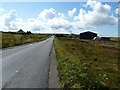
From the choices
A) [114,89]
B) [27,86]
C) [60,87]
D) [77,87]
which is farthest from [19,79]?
[114,89]

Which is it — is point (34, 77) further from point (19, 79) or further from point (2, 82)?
point (2, 82)

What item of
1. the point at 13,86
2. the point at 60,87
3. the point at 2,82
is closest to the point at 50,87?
the point at 60,87

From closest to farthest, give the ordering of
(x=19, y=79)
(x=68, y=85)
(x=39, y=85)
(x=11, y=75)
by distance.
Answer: (x=68, y=85) → (x=39, y=85) → (x=19, y=79) → (x=11, y=75)

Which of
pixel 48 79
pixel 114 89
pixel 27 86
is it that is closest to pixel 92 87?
pixel 114 89

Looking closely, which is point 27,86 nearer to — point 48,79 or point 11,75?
point 48,79

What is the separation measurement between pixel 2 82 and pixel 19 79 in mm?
978

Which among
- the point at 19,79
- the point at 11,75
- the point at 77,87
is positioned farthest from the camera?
the point at 11,75

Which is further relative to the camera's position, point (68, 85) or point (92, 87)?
point (68, 85)

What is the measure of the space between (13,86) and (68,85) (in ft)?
6.67

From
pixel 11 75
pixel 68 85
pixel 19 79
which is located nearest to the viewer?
pixel 68 85

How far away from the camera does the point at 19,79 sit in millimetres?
11297

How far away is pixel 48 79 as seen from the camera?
11.6m

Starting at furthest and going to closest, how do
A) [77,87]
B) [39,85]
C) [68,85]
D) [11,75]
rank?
[11,75] → [39,85] → [68,85] → [77,87]

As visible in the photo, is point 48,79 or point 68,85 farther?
point 48,79
